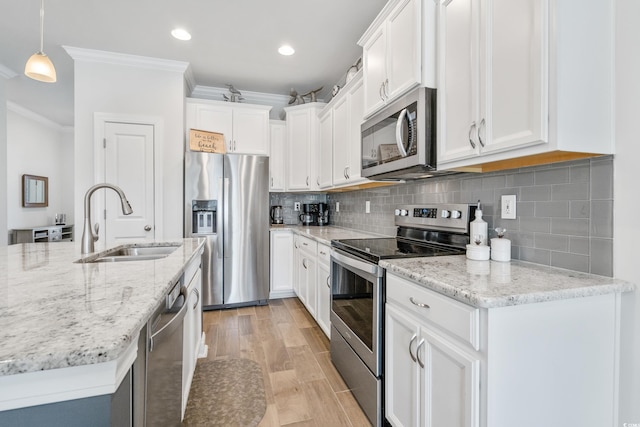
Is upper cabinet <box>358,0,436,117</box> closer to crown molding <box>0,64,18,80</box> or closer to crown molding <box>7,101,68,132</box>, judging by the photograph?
crown molding <box>0,64,18,80</box>

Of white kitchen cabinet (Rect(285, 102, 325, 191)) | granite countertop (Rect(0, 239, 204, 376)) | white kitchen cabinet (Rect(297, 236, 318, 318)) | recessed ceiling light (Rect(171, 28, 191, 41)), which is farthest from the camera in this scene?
white kitchen cabinet (Rect(285, 102, 325, 191))

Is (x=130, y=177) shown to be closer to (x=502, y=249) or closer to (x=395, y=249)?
(x=395, y=249)

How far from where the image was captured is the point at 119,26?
2.61m

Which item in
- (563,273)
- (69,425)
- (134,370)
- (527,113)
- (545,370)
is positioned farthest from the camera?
(563,273)

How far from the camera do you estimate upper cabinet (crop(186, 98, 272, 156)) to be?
3.58 meters

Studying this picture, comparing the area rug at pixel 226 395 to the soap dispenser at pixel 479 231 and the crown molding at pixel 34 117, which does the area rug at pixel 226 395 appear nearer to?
the soap dispenser at pixel 479 231

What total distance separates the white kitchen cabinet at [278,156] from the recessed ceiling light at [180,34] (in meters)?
1.40

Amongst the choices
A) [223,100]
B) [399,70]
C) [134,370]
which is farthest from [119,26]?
[134,370]

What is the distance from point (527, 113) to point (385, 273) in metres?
0.88

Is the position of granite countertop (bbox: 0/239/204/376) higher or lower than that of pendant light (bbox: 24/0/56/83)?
lower

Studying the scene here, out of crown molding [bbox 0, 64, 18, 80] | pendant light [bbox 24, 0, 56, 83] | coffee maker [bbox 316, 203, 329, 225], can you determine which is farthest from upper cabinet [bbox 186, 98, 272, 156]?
crown molding [bbox 0, 64, 18, 80]

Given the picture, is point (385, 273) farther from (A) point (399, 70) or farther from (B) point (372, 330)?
(A) point (399, 70)

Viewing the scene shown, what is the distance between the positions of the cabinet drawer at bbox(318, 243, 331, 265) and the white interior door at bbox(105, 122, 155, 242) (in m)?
1.88

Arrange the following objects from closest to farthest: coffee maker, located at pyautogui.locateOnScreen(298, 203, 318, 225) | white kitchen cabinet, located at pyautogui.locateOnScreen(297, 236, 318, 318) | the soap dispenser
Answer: the soap dispenser < white kitchen cabinet, located at pyautogui.locateOnScreen(297, 236, 318, 318) < coffee maker, located at pyautogui.locateOnScreen(298, 203, 318, 225)
